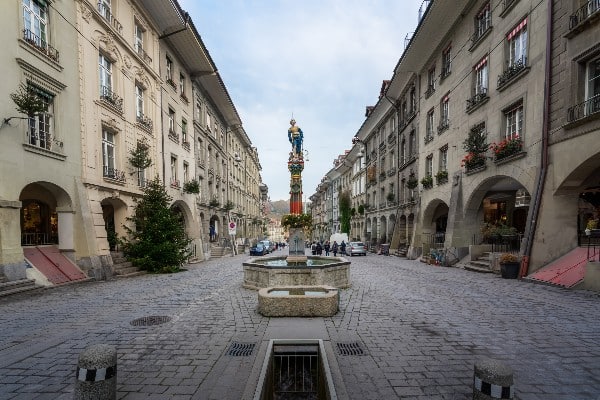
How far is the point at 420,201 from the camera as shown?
77.2 ft

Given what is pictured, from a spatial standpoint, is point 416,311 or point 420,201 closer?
point 416,311

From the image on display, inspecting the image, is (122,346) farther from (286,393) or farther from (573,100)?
(573,100)

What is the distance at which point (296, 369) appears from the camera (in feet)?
16.3

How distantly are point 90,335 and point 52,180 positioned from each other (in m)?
8.78

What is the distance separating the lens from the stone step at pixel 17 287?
368 inches

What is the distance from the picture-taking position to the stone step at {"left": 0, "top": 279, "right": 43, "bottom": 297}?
30.7 feet

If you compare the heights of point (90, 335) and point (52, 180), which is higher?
point (52, 180)

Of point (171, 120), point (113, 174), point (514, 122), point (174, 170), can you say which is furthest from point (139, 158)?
point (514, 122)

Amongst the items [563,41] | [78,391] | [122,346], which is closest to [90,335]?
[122,346]

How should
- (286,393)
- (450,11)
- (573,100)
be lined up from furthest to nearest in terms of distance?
(450,11) < (573,100) < (286,393)

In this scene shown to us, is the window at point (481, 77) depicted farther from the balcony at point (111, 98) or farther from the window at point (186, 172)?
the window at point (186, 172)

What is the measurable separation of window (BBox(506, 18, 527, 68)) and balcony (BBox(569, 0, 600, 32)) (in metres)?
2.40

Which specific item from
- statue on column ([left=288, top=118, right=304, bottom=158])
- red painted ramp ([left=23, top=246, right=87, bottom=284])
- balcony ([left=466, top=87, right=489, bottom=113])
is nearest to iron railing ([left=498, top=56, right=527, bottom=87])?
balcony ([left=466, top=87, right=489, bottom=113])

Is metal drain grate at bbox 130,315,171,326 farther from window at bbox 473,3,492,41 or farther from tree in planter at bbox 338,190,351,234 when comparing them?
tree in planter at bbox 338,190,351,234
